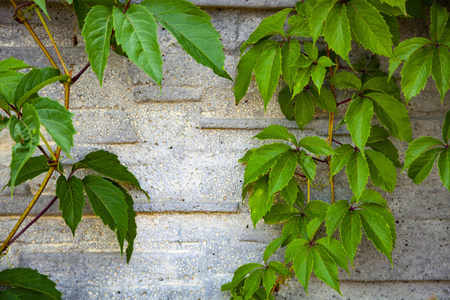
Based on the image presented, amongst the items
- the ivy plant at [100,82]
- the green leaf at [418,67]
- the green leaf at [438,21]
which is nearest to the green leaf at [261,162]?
the ivy plant at [100,82]

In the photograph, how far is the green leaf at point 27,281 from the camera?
0.90m

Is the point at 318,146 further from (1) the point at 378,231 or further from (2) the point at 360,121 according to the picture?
(1) the point at 378,231

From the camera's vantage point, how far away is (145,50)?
0.66 m

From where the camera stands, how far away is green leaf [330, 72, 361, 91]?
94 centimetres

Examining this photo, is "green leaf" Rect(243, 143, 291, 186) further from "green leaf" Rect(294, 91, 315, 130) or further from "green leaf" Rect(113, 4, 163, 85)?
"green leaf" Rect(113, 4, 163, 85)

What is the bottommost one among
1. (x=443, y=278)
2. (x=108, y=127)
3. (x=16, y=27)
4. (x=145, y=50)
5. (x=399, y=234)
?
(x=443, y=278)

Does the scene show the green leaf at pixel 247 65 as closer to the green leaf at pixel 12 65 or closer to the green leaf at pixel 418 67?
the green leaf at pixel 418 67

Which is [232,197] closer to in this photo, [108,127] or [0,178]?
[108,127]

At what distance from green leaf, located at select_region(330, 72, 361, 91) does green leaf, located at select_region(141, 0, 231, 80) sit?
356mm

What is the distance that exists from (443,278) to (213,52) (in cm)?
96

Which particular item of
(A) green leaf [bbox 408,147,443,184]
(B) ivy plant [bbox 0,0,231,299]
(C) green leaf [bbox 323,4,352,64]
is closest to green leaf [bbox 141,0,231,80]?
(B) ivy plant [bbox 0,0,231,299]

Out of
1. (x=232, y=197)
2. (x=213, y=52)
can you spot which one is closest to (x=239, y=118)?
(x=232, y=197)

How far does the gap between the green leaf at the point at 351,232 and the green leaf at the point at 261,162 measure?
8.8 inches

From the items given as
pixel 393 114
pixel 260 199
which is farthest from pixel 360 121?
pixel 260 199
